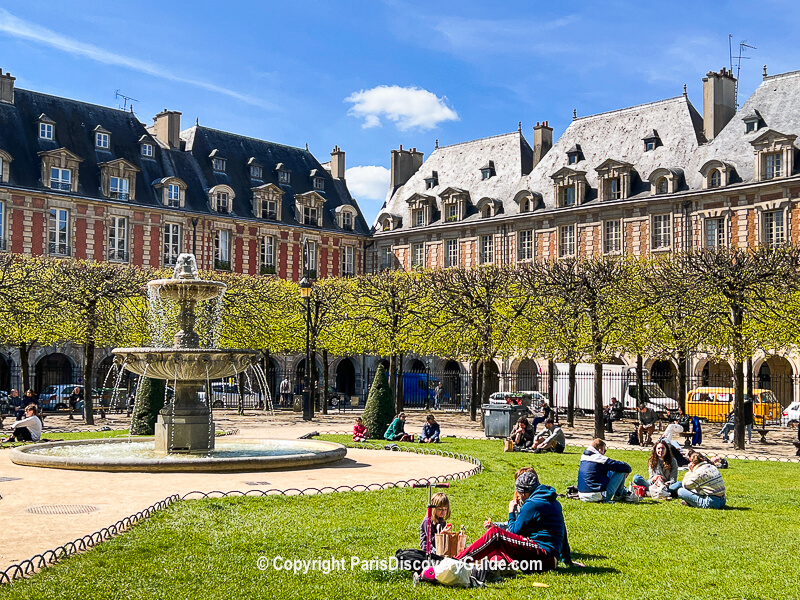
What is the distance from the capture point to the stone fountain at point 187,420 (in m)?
13.8

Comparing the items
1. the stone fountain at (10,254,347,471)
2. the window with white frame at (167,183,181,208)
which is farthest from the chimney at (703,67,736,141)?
the stone fountain at (10,254,347,471)

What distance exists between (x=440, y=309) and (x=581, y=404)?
8.95 meters

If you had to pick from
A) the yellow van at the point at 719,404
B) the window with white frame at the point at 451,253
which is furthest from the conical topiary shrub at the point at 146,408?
the window with white frame at the point at 451,253

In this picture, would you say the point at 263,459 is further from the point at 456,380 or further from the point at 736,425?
the point at 456,380

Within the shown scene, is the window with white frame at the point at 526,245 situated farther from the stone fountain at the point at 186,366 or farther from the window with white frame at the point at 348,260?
the stone fountain at the point at 186,366

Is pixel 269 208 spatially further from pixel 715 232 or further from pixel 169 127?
pixel 715 232

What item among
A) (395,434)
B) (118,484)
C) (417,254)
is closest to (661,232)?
(417,254)

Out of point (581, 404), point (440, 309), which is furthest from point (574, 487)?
point (581, 404)

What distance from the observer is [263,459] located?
13781 millimetres

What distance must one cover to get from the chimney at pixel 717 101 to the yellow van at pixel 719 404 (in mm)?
12668

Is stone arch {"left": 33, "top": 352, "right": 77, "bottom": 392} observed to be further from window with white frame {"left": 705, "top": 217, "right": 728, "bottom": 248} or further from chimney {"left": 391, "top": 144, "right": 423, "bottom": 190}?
window with white frame {"left": 705, "top": 217, "right": 728, "bottom": 248}

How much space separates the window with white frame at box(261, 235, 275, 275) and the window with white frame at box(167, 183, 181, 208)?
5012 mm

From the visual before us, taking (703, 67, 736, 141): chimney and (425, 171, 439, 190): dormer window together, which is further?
(425, 171, 439, 190): dormer window

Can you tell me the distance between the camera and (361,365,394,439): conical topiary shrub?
2117 centimetres
